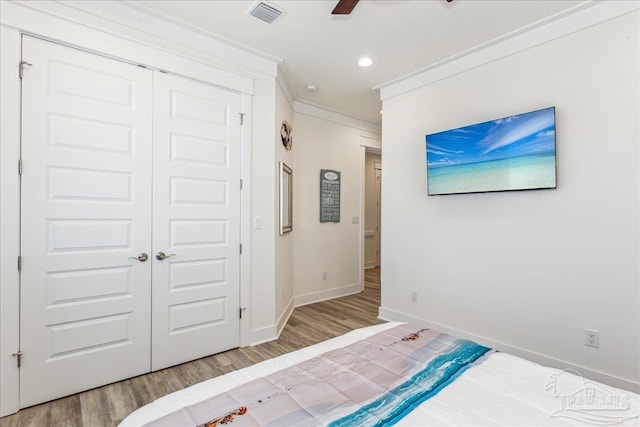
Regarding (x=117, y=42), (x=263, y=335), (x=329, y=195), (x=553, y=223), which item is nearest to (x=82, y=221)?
(x=117, y=42)

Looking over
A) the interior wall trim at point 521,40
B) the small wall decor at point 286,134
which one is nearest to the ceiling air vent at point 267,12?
the small wall decor at point 286,134

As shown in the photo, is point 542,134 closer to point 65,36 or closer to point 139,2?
point 139,2

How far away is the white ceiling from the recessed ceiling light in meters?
0.05

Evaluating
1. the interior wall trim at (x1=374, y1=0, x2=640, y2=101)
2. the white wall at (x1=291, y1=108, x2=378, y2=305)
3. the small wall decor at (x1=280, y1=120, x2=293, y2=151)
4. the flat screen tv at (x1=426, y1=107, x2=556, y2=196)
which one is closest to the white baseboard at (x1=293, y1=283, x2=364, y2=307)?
the white wall at (x1=291, y1=108, x2=378, y2=305)

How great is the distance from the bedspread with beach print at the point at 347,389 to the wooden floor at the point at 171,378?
137 centimetres

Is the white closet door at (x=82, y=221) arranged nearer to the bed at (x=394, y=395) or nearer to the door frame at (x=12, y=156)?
the door frame at (x=12, y=156)

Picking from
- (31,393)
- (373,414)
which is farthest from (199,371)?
(373,414)

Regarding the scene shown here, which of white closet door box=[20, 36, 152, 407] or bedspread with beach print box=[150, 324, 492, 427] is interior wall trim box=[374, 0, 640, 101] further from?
white closet door box=[20, 36, 152, 407]

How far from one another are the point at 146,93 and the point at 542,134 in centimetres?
311

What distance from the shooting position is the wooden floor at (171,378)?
1.89 meters

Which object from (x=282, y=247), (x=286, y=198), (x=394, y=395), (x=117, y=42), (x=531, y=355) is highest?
(x=117, y=42)

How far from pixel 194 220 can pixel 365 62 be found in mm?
2269

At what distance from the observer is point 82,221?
214 centimetres

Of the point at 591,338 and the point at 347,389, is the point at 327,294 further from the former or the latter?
the point at 347,389
